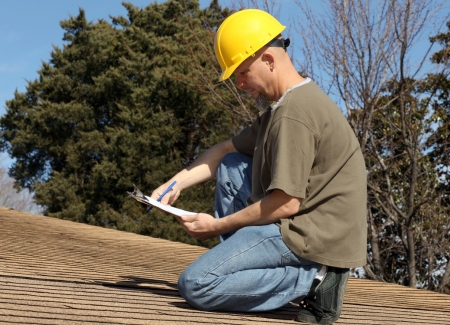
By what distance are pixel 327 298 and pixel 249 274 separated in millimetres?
332

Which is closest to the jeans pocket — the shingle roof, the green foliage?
the shingle roof

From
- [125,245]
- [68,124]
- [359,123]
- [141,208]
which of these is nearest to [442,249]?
[359,123]

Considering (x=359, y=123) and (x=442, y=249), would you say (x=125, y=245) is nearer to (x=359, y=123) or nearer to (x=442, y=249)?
(x=359, y=123)

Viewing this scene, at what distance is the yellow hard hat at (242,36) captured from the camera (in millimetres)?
2514

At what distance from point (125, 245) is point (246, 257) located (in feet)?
12.2

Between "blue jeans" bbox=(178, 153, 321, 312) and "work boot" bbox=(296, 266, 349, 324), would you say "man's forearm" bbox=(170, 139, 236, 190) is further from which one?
"work boot" bbox=(296, 266, 349, 324)

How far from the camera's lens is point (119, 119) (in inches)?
769

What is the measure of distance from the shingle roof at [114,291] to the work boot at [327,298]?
9 centimetres

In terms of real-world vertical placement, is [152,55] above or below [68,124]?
above

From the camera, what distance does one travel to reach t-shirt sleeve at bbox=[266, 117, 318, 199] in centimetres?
225

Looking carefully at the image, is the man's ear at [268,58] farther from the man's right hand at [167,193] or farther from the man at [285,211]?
the man's right hand at [167,193]

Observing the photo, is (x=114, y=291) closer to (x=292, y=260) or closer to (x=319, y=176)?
(x=292, y=260)

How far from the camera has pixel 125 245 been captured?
19.5 ft

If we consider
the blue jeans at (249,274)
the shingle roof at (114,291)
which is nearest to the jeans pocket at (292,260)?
the blue jeans at (249,274)
